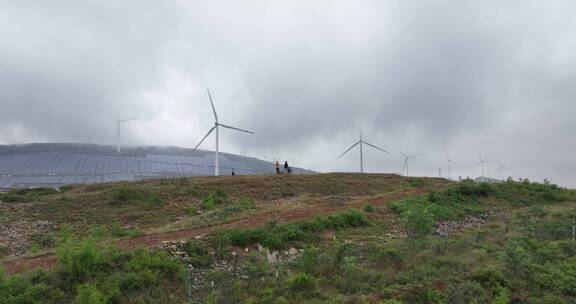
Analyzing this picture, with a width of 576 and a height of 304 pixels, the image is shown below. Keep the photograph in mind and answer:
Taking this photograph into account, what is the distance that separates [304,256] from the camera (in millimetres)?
14320

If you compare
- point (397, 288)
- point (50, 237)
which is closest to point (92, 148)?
point (50, 237)

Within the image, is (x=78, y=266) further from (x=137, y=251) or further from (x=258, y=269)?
(x=258, y=269)

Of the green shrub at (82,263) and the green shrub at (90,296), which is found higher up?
the green shrub at (82,263)

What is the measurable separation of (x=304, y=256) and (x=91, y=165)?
58347 millimetres

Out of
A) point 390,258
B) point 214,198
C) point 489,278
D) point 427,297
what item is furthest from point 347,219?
point 214,198

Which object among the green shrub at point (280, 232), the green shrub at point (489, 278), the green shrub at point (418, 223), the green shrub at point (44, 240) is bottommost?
the green shrub at point (44, 240)

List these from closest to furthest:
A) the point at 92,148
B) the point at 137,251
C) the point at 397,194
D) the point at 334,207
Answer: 1. the point at 137,251
2. the point at 334,207
3. the point at 397,194
4. the point at 92,148

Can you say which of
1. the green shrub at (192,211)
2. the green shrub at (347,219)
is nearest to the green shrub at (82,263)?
the green shrub at (347,219)

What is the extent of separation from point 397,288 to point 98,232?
1558cm

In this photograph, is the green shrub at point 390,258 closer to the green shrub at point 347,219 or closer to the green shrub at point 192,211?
the green shrub at point 347,219

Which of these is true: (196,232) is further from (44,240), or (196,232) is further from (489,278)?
(489,278)

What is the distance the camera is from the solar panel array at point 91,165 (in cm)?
5672

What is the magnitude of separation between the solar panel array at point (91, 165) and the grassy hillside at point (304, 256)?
29447mm

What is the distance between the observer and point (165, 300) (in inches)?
461
